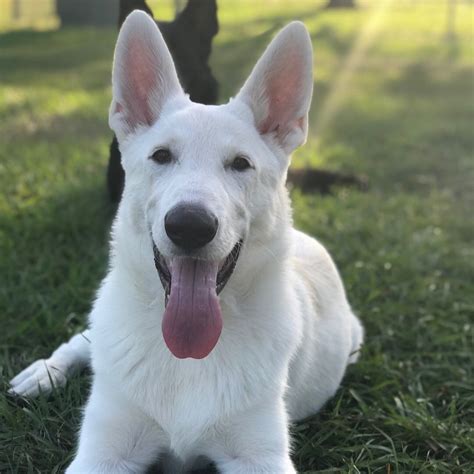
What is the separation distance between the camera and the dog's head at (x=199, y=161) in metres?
2.49

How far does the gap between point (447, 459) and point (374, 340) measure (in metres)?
1.28

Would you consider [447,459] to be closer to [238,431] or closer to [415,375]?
[415,375]

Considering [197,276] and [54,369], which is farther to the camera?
[54,369]

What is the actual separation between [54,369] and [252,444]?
4.22ft

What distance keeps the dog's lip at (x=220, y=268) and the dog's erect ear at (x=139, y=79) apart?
69cm

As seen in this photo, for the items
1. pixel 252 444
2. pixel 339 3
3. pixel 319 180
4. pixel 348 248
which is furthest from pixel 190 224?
pixel 339 3

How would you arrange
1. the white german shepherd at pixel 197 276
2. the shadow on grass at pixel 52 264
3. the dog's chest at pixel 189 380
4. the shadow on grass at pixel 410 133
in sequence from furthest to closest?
the shadow on grass at pixel 410 133 < the shadow on grass at pixel 52 264 < the dog's chest at pixel 189 380 < the white german shepherd at pixel 197 276

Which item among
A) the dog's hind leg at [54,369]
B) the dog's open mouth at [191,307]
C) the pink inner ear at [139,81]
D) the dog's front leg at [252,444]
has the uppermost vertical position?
the pink inner ear at [139,81]

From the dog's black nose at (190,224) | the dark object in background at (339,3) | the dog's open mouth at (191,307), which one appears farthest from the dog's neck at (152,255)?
the dark object in background at (339,3)

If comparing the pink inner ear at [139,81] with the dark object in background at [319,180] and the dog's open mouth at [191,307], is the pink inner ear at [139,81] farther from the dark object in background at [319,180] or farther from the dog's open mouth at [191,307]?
the dark object in background at [319,180]

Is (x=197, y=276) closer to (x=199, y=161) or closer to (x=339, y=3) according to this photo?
(x=199, y=161)

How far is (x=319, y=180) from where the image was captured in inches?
307

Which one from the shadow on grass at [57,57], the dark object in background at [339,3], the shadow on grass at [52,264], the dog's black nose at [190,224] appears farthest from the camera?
the dark object in background at [339,3]

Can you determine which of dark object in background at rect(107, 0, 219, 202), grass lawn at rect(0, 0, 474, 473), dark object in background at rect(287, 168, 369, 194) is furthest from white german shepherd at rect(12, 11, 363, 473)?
dark object in background at rect(287, 168, 369, 194)
